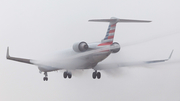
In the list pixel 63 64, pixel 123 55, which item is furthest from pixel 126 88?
pixel 63 64

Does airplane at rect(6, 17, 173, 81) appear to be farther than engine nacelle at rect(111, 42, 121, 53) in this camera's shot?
Yes

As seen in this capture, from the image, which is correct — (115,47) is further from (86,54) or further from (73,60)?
(73,60)

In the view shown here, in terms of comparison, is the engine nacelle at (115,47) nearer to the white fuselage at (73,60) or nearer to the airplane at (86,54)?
the airplane at (86,54)

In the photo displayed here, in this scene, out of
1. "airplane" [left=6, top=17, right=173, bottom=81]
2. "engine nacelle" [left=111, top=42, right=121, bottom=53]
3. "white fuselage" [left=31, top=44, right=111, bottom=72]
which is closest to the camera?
"engine nacelle" [left=111, top=42, right=121, bottom=53]

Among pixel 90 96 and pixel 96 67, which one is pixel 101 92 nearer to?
pixel 90 96

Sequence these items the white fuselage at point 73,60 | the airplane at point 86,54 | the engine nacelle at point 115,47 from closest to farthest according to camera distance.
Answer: the engine nacelle at point 115,47 < the airplane at point 86,54 < the white fuselage at point 73,60

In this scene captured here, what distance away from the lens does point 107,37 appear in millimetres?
31266

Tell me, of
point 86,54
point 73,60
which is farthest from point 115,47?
point 73,60

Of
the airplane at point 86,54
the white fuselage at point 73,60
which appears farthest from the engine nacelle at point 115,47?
the white fuselage at point 73,60

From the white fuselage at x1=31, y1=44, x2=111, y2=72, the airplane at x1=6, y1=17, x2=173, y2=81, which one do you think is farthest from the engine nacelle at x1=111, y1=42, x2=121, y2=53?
the white fuselage at x1=31, y1=44, x2=111, y2=72

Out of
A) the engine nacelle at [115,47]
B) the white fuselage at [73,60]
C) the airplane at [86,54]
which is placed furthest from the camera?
the white fuselage at [73,60]

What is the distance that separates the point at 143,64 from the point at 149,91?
23.4 ft

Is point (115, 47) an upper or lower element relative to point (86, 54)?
upper

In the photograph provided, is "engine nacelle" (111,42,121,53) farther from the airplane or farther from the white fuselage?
the white fuselage
